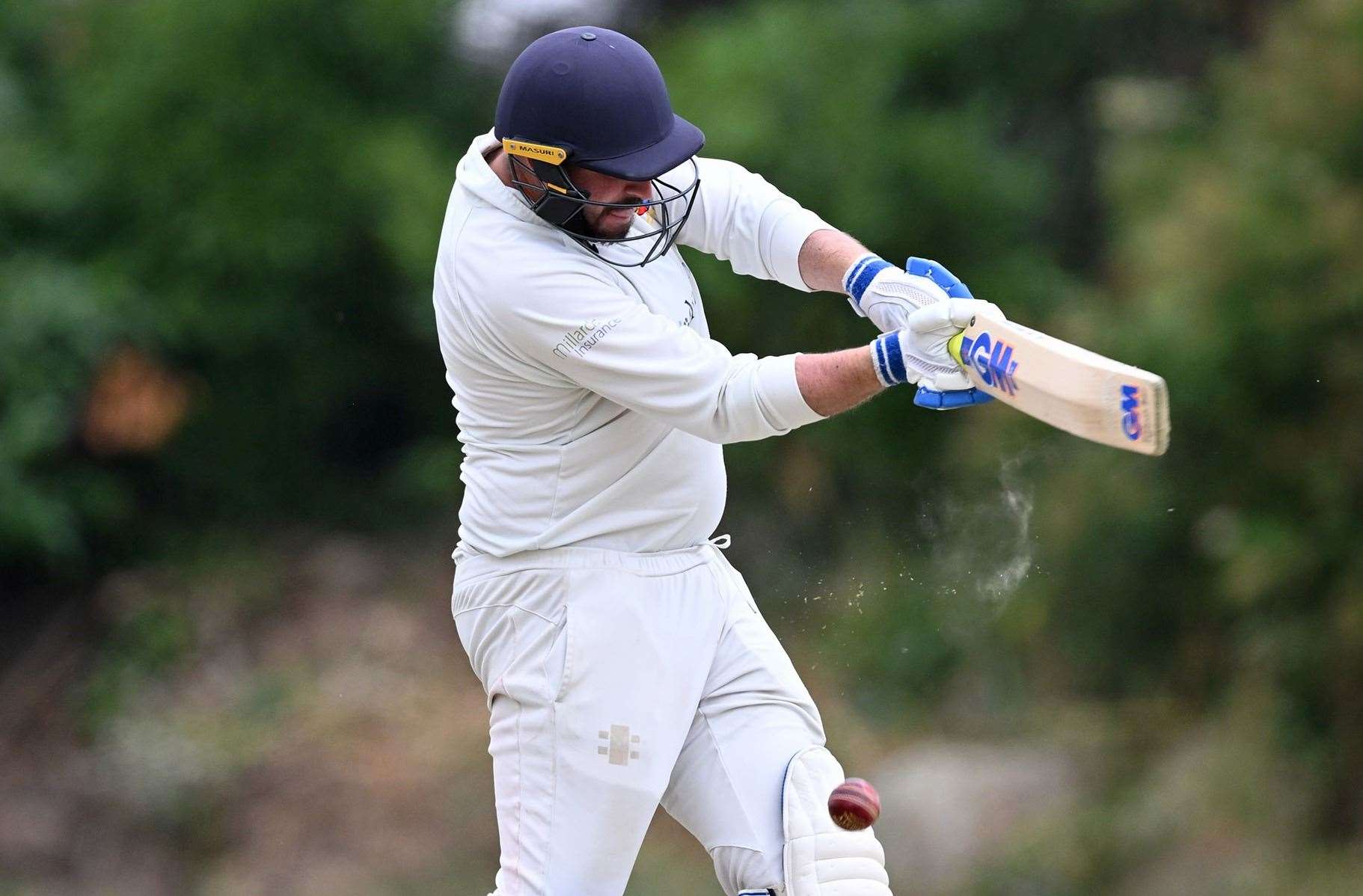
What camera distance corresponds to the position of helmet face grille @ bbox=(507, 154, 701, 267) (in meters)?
3.01

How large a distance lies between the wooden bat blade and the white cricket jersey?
0.99 feet

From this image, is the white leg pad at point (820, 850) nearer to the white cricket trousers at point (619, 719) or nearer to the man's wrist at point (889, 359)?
the white cricket trousers at point (619, 719)

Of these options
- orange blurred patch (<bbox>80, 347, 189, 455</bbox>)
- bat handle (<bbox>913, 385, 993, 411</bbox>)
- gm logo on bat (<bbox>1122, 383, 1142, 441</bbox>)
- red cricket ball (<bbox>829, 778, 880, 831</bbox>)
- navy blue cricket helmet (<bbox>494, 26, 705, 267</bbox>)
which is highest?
navy blue cricket helmet (<bbox>494, 26, 705, 267</bbox>)

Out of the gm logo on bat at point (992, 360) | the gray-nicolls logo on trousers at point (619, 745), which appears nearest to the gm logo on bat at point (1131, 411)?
the gm logo on bat at point (992, 360)

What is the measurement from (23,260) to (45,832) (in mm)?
2722

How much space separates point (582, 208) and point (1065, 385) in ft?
2.80

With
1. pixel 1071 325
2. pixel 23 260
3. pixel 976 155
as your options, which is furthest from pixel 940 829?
pixel 23 260

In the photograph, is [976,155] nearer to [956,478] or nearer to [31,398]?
[956,478]

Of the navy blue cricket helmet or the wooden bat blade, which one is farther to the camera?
the navy blue cricket helmet

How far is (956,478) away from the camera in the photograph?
21.5ft

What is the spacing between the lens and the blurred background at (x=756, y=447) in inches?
264

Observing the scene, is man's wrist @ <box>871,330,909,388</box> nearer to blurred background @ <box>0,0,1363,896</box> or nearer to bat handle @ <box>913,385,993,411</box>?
bat handle @ <box>913,385,993,411</box>

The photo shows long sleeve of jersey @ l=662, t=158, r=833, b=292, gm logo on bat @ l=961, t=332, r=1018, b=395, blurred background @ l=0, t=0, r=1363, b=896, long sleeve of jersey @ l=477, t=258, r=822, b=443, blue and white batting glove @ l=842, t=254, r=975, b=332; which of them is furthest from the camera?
blurred background @ l=0, t=0, r=1363, b=896

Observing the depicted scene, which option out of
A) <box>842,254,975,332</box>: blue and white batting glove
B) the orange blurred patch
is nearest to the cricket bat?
<box>842,254,975,332</box>: blue and white batting glove
